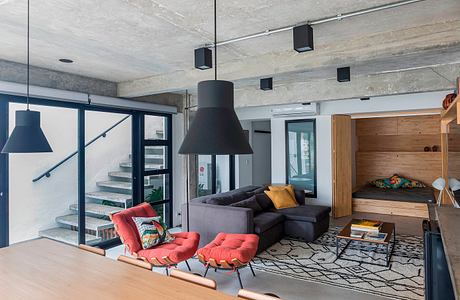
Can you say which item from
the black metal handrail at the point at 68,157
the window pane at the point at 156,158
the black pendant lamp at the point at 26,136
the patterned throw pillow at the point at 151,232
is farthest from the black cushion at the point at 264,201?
the black pendant lamp at the point at 26,136

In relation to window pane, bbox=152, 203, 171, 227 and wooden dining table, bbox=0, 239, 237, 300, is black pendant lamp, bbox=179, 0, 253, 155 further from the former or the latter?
window pane, bbox=152, 203, 171, 227

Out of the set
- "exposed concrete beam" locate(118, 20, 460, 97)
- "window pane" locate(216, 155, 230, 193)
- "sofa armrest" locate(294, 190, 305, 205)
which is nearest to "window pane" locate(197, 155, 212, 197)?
"window pane" locate(216, 155, 230, 193)

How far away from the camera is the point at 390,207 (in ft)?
23.0

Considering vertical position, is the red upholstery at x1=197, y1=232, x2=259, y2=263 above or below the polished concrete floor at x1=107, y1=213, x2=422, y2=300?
A: above

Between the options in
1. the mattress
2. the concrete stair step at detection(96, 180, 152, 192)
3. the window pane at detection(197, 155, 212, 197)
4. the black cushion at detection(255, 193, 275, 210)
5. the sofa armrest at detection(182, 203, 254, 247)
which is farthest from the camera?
the window pane at detection(197, 155, 212, 197)

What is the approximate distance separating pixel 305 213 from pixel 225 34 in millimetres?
3272

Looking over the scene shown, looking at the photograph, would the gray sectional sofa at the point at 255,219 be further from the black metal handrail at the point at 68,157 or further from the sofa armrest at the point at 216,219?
the black metal handrail at the point at 68,157

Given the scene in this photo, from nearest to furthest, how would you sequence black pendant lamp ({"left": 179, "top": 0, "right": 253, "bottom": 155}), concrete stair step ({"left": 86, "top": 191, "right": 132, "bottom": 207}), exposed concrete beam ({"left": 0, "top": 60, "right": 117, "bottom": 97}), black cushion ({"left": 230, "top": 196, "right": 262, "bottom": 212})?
black pendant lamp ({"left": 179, "top": 0, "right": 253, "bottom": 155}) < exposed concrete beam ({"left": 0, "top": 60, "right": 117, "bottom": 97}) < black cushion ({"left": 230, "top": 196, "right": 262, "bottom": 212}) < concrete stair step ({"left": 86, "top": 191, "right": 132, "bottom": 207})

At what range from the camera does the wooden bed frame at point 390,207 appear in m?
6.64

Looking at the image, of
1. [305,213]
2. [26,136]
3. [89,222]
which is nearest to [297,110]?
[305,213]

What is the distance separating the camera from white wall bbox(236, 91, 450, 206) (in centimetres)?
574

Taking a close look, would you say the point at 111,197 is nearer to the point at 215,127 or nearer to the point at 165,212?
the point at 165,212

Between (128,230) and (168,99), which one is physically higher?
(168,99)

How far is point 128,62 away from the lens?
3795 millimetres
